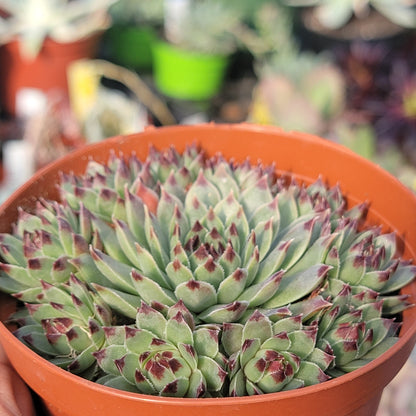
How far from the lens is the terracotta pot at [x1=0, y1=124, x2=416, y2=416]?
1.77 ft

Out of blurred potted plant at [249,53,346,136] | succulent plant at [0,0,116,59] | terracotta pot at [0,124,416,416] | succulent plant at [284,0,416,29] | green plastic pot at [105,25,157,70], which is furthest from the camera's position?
green plastic pot at [105,25,157,70]

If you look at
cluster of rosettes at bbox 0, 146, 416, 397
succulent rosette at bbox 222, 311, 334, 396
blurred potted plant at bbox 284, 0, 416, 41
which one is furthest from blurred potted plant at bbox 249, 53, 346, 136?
succulent rosette at bbox 222, 311, 334, 396

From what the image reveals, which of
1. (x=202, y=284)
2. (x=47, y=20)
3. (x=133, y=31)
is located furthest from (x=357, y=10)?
(x=202, y=284)

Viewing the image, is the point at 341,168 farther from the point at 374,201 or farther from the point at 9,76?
the point at 9,76

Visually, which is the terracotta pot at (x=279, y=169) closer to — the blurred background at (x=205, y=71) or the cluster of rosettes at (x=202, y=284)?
the cluster of rosettes at (x=202, y=284)

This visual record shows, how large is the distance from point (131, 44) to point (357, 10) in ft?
3.79

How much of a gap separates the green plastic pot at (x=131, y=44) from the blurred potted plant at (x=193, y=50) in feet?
0.55

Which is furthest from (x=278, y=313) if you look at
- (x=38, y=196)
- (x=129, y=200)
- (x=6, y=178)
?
(x=6, y=178)

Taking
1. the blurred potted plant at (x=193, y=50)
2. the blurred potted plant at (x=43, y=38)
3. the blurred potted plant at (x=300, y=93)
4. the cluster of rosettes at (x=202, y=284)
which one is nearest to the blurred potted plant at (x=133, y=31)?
the blurred potted plant at (x=193, y=50)

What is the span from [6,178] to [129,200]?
159cm

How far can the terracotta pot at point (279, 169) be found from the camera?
0.54 m

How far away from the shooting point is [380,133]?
2234mm

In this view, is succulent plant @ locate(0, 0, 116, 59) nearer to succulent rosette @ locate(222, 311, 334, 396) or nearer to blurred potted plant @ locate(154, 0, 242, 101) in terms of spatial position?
blurred potted plant @ locate(154, 0, 242, 101)

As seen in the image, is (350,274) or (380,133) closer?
(350,274)
